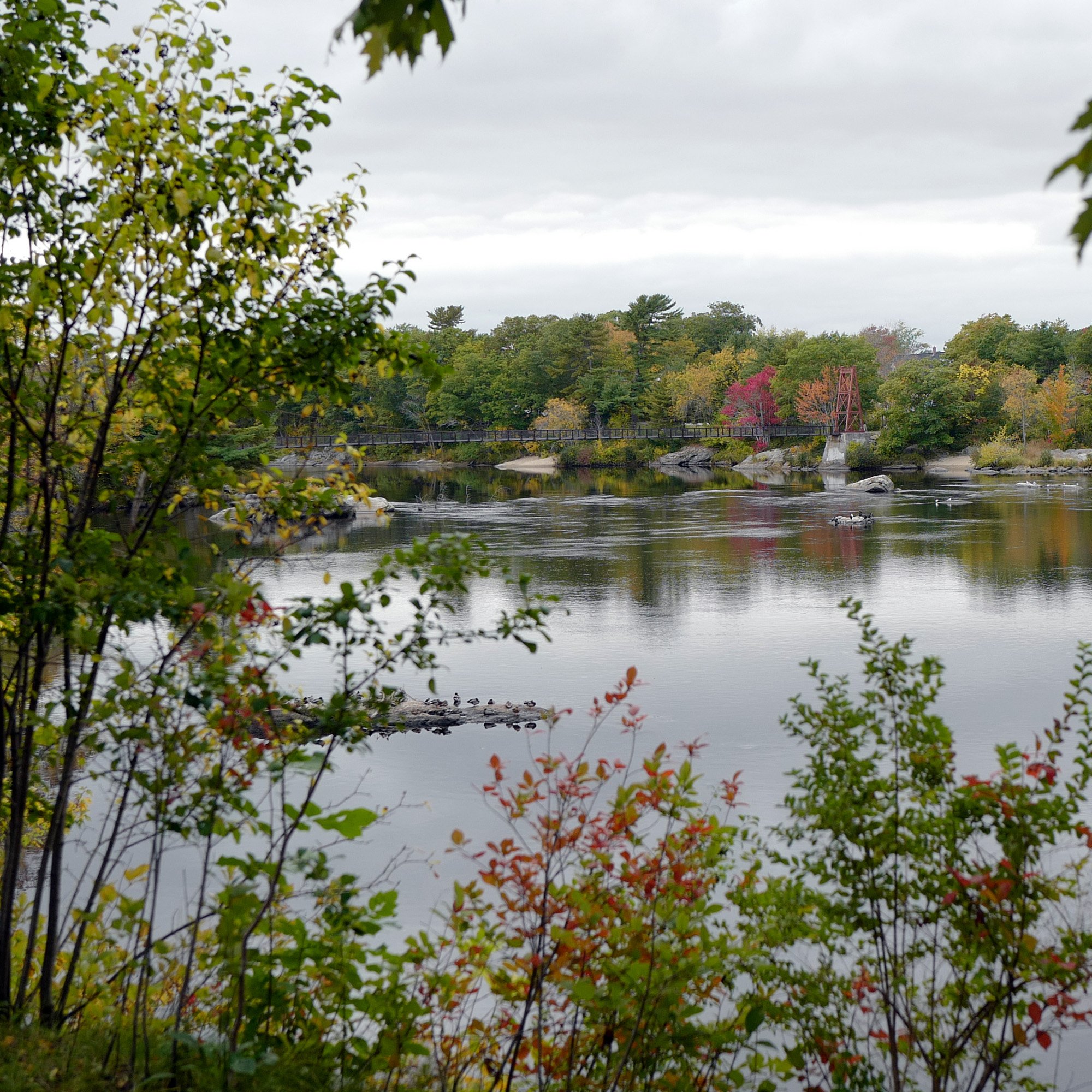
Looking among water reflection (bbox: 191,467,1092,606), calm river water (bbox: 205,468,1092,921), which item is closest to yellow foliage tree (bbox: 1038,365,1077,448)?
water reflection (bbox: 191,467,1092,606)

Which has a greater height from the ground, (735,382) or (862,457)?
(735,382)

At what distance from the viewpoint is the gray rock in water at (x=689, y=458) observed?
62250mm

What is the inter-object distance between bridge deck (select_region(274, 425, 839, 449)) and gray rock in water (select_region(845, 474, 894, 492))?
51.1ft

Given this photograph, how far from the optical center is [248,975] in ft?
11.6

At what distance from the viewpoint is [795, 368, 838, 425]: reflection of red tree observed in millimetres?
62469

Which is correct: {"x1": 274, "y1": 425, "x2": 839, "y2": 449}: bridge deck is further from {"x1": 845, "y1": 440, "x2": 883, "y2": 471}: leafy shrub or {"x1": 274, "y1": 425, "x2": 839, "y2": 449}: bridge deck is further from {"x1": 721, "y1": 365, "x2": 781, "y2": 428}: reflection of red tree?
{"x1": 845, "y1": 440, "x2": 883, "y2": 471}: leafy shrub

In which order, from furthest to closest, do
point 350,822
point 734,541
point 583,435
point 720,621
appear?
point 583,435 → point 734,541 → point 720,621 → point 350,822

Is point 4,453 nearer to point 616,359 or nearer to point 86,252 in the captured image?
point 86,252

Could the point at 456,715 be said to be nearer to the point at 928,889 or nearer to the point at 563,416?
the point at 928,889

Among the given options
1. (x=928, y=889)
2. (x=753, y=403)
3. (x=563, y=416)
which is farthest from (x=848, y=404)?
(x=928, y=889)

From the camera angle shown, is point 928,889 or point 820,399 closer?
point 928,889

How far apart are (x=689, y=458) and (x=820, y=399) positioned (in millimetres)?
8076

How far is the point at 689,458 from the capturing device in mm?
62406

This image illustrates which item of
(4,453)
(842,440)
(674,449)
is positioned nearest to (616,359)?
(674,449)
